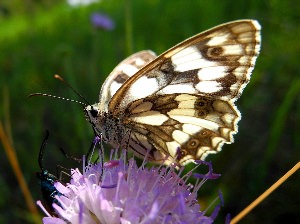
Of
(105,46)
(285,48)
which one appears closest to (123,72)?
(285,48)

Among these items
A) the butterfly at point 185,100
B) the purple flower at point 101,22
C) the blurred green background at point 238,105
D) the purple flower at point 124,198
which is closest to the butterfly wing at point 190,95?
the butterfly at point 185,100

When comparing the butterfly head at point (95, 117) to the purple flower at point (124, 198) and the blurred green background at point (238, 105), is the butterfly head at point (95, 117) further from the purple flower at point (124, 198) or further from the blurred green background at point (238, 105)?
the blurred green background at point (238, 105)

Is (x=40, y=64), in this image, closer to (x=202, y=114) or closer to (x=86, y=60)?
(x=86, y=60)

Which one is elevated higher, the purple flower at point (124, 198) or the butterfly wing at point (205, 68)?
the butterfly wing at point (205, 68)

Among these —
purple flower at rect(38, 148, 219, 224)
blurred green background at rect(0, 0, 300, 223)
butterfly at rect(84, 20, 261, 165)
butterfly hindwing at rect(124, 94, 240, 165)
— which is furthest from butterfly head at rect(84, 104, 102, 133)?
blurred green background at rect(0, 0, 300, 223)

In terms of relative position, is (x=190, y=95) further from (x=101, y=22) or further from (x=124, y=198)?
(x=101, y=22)

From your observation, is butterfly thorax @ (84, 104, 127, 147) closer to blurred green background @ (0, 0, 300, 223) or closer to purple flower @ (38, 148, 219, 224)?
purple flower @ (38, 148, 219, 224)
